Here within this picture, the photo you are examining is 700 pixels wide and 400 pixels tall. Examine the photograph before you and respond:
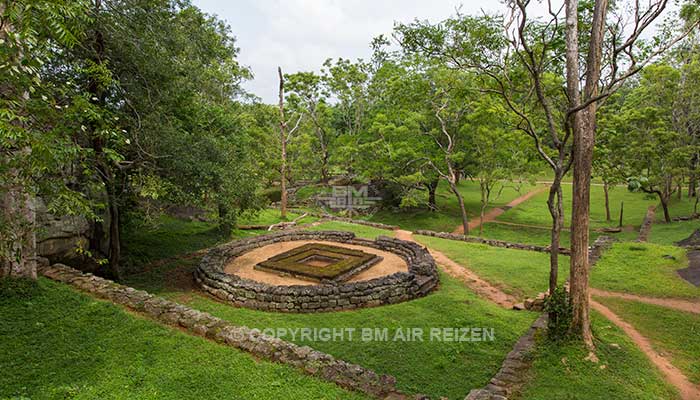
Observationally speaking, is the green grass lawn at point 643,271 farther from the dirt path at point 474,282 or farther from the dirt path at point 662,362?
the dirt path at point 474,282

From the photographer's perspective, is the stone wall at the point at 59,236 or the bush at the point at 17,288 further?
the stone wall at the point at 59,236

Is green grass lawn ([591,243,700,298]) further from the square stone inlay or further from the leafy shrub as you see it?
the leafy shrub

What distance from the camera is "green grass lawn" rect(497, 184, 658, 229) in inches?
882

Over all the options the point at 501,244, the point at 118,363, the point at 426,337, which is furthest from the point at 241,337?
the point at 501,244

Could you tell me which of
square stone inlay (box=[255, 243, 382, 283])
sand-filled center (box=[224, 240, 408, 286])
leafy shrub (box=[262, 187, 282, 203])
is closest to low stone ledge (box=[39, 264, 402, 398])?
sand-filled center (box=[224, 240, 408, 286])

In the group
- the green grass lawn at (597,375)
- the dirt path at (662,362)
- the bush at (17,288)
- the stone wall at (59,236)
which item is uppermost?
the stone wall at (59,236)

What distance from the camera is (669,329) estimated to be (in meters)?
7.44

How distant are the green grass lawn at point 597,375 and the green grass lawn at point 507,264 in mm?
3153

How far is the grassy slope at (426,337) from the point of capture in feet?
19.9

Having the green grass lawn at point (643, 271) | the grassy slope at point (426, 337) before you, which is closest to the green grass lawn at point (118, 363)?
the grassy slope at point (426, 337)

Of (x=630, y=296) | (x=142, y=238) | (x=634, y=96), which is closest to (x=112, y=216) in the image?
(x=142, y=238)

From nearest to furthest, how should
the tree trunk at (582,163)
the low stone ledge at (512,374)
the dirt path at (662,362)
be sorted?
1. the low stone ledge at (512,374)
2. the dirt path at (662,362)
3. the tree trunk at (582,163)

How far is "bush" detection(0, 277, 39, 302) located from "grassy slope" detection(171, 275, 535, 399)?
2.93 m

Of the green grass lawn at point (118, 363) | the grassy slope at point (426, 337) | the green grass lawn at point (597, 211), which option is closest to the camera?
the green grass lawn at point (118, 363)
